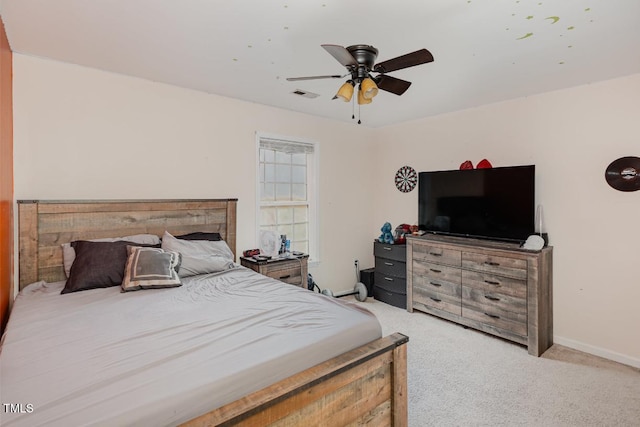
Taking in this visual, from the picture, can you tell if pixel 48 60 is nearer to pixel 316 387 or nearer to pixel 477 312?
pixel 316 387

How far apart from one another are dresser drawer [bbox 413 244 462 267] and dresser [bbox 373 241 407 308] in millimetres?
217

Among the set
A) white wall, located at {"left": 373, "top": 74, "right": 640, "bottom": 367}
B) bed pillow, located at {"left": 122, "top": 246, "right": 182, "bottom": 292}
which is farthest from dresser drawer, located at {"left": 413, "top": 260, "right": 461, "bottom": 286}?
bed pillow, located at {"left": 122, "top": 246, "right": 182, "bottom": 292}

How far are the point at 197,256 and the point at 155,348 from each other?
1.44 meters

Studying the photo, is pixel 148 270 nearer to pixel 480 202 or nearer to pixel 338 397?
pixel 338 397

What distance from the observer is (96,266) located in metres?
2.38

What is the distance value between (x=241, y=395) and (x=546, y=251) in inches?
122

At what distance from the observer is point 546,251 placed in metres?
3.10

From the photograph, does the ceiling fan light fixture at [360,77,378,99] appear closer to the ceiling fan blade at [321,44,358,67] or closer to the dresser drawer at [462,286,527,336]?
the ceiling fan blade at [321,44,358,67]

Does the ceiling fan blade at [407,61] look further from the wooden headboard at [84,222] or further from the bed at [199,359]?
the wooden headboard at [84,222]

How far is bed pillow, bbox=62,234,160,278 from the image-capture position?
8.34 ft

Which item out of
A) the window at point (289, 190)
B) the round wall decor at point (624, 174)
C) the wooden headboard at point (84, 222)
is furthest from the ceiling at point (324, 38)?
the wooden headboard at point (84, 222)

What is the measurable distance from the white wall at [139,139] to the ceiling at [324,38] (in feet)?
0.62

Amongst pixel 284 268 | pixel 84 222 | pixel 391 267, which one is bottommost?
pixel 391 267

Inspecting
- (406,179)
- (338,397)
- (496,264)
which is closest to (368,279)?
(406,179)
